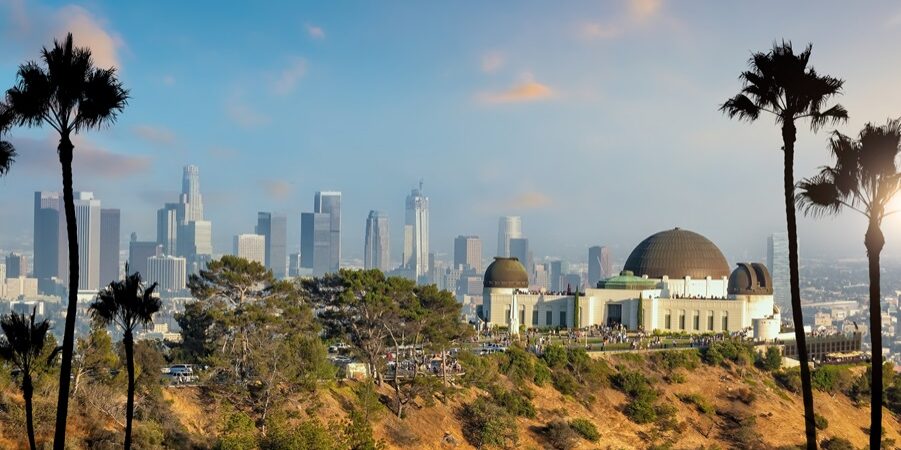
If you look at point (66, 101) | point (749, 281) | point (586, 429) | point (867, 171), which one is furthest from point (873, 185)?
point (749, 281)

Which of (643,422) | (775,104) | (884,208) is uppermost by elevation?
(775,104)

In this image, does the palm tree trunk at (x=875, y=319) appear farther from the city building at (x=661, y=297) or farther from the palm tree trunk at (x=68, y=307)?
the city building at (x=661, y=297)

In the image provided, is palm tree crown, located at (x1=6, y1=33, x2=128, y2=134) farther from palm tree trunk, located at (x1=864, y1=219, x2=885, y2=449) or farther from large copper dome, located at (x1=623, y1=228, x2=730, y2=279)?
large copper dome, located at (x1=623, y1=228, x2=730, y2=279)

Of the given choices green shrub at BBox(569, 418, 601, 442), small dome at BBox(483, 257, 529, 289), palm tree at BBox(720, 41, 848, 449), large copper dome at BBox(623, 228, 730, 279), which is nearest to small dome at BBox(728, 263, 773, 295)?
large copper dome at BBox(623, 228, 730, 279)

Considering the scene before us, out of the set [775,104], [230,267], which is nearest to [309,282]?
[230,267]

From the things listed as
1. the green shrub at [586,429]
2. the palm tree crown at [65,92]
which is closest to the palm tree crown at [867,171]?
the palm tree crown at [65,92]

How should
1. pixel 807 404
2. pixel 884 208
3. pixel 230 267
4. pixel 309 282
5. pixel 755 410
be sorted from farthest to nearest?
pixel 755 410 < pixel 309 282 < pixel 230 267 < pixel 807 404 < pixel 884 208

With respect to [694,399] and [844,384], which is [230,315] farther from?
[844,384]

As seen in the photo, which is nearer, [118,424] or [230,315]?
[118,424]
